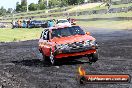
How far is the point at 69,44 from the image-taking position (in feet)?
46.4

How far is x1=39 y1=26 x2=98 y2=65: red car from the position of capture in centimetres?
1409

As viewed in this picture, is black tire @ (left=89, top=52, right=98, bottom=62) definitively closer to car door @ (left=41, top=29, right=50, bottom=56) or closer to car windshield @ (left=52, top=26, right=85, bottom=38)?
car windshield @ (left=52, top=26, right=85, bottom=38)

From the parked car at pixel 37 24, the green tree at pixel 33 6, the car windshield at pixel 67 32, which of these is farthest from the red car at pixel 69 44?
the green tree at pixel 33 6

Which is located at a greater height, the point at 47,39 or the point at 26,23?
the point at 47,39

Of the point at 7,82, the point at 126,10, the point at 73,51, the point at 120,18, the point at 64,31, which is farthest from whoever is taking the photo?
the point at 126,10

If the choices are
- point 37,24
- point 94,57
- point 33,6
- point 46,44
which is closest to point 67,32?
point 46,44

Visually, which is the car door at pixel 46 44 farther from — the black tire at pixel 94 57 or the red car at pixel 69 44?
the black tire at pixel 94 57

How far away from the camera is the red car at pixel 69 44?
14086 mm

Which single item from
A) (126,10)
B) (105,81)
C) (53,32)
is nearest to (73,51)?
(53,32)

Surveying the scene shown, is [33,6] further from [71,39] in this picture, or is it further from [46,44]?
[71,39]

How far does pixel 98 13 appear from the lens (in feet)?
246

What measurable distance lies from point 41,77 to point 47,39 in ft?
14.7

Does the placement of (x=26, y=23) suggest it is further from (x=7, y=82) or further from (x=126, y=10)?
(x=7, y=82)

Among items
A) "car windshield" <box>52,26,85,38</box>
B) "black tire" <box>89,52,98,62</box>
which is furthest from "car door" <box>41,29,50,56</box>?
"black tire" <box>89,52,98,62</box>
